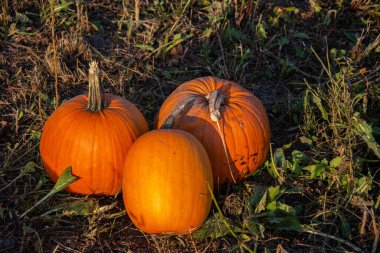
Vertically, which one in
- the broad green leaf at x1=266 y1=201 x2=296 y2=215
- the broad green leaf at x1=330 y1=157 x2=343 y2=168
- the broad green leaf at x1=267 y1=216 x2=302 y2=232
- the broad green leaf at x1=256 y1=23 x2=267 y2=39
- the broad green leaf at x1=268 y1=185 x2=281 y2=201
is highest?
the broad green leaf at x1=256 y1=23 x2=267 y2=39

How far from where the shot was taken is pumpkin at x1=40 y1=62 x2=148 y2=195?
2.78 m

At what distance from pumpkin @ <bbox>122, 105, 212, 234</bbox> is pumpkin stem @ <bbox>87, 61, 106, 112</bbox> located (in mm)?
364

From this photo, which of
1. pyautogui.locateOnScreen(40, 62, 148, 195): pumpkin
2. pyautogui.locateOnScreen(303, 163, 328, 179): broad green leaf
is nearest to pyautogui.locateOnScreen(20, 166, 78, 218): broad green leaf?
pyautogui.locateOnScreen(40, 62, 148, 195): pumpkin

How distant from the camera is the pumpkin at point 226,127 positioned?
9.61ft

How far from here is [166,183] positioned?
2.54 metres

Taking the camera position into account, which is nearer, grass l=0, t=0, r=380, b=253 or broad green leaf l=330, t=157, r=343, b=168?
grass l=0, t=0, r=380, b=253

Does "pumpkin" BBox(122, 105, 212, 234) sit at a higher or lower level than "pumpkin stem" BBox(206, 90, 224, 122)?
lower

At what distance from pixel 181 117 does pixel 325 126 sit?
1.18 m

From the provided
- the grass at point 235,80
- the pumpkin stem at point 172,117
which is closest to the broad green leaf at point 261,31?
the grass at point 235,80

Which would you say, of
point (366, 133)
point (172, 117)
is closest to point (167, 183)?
point (172, 117)

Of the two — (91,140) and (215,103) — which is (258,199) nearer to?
(215,103)

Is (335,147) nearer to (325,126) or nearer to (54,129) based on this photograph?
(325,126)

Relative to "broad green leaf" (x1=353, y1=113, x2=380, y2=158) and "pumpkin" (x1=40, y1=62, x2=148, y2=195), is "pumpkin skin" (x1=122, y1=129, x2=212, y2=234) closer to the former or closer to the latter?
"pumpkin" (x1=40, y1=62, x2=148, y2=195)

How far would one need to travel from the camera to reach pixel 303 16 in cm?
485
